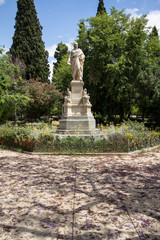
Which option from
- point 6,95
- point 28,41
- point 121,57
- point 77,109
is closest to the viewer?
point 77,109

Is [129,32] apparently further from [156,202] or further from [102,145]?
[156,202]

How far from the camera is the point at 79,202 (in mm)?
3803

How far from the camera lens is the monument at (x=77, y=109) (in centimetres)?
1273

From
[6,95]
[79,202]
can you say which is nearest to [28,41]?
[6,95]

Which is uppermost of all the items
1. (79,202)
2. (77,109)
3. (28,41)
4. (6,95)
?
(28,41)

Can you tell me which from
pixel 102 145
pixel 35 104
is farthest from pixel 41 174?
pixel 35 104

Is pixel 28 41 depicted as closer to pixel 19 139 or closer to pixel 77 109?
pixel 77 109

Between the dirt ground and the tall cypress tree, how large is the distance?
26.7 m

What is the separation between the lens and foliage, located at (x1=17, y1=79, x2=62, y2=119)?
23.6 meters

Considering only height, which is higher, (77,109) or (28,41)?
(28,41)

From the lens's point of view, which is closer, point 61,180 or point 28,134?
point 61,180

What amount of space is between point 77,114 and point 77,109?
0.39 m

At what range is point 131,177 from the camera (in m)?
5.38

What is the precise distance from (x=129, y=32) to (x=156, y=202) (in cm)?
2182
